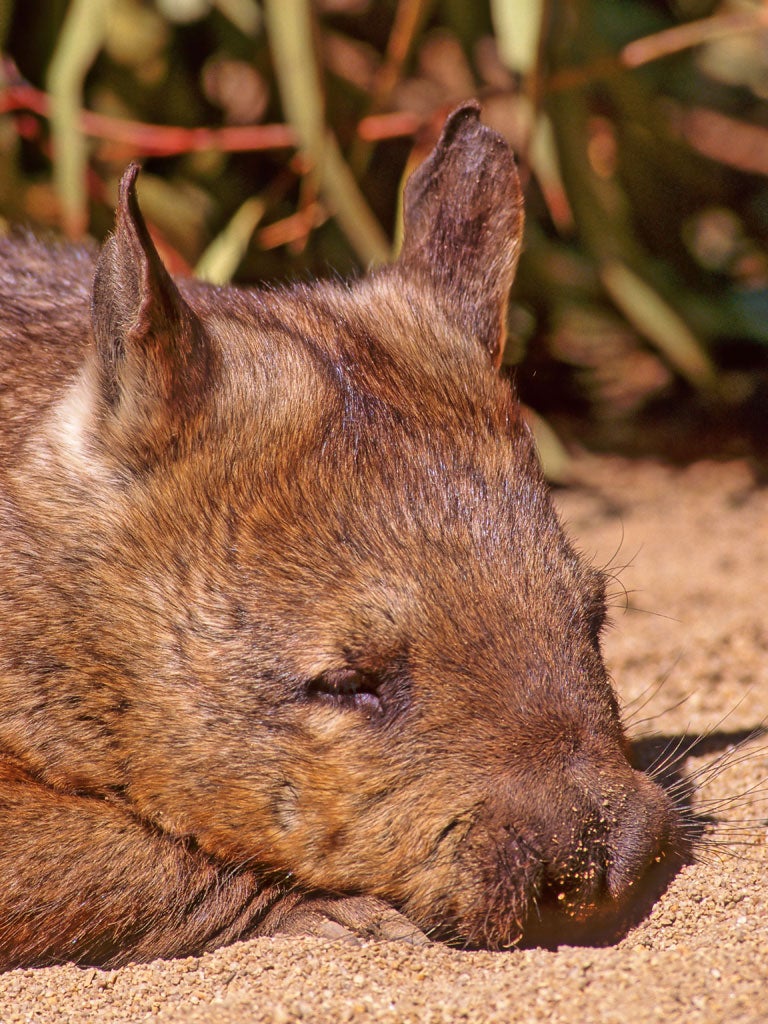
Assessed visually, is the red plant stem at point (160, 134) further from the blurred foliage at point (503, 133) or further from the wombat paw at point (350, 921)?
the wombat paw at point (350, 921)

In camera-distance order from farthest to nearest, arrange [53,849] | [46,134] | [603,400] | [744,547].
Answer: [603,400] < [46,134] < [744,547] < [53,849]

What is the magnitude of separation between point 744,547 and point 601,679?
2.59 m

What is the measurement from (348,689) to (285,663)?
0.44 ft

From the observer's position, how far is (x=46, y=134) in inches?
219

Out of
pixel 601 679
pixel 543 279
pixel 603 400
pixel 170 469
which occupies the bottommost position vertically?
pixel 601 679

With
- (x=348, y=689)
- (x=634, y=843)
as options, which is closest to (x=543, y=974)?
(x=634, y=843)

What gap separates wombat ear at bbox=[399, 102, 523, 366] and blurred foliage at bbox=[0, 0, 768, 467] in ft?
5.78

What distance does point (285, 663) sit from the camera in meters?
2.52

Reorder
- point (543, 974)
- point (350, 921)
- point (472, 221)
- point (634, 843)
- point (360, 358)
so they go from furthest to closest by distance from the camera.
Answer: point (472, 221)
point (360, 358)
point (350, 921)
point (634, 843)
point (543, 974)

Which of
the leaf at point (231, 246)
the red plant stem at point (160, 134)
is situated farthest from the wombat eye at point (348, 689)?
the red plant stem at point (160, 134)

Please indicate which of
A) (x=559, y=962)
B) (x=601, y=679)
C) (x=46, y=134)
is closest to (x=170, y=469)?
(x=601, y=679)

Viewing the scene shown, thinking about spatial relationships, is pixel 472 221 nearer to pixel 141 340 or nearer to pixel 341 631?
pixel 141 340

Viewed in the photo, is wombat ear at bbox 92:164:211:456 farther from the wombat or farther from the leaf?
the leaf

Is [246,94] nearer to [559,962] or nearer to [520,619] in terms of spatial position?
[520,619]
